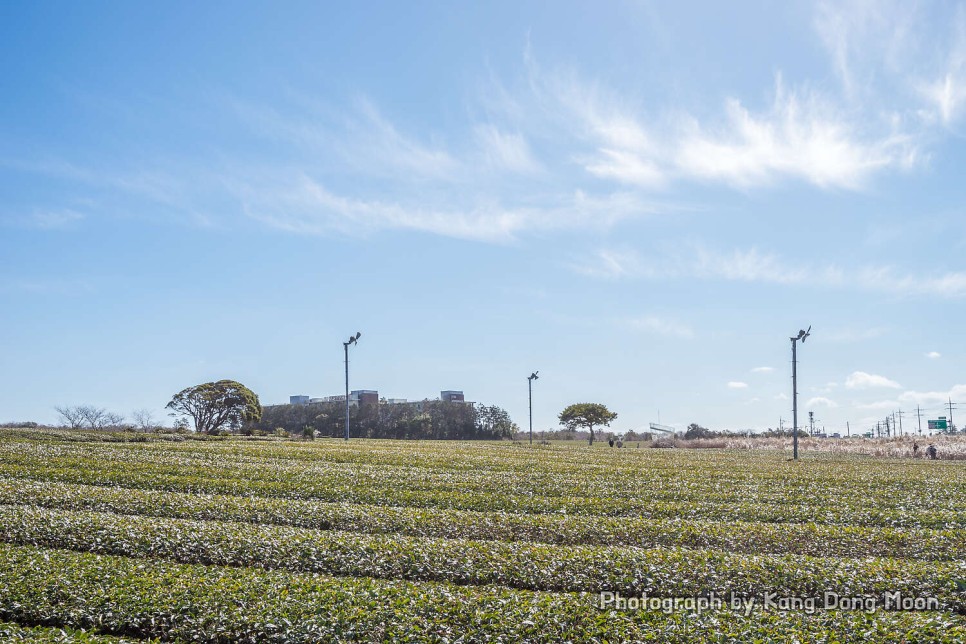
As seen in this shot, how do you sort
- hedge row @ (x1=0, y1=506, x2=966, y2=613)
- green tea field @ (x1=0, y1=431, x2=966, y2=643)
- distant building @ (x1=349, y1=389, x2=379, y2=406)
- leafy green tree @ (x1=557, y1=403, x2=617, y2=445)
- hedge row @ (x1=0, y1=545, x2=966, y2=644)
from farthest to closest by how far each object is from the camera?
1. distant building @ (x1=349, y1=389, x2=379, y2=406)
2. leafy green tree @ (x1=557, y1=403, x2=617, y2=445)
3. hedge row @ (x1=0, y1=506, x2=966, y2=613)
4. green tea field @ (x1=0, y1=431, x2=966, y2=643)
5. hedge row @ (x1=0, y1=545, x2=966, y2=644)

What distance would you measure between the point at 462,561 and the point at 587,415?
279 ft

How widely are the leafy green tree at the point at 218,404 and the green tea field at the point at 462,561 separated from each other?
48332mm

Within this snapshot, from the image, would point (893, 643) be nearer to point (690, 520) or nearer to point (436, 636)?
point (436, 636)

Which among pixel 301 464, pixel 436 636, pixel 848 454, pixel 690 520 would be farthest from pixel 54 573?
pixel 848 454

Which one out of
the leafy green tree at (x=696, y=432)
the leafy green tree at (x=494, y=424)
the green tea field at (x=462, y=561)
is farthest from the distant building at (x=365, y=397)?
the green tea field at (x=462, y=561)

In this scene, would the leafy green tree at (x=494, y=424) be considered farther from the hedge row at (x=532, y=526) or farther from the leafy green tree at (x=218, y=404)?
the hedge row at (x=532, y=526)

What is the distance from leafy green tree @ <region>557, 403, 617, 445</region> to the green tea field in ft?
228

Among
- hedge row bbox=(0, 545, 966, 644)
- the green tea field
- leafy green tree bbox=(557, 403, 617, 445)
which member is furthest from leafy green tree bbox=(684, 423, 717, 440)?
hedge row bbox=(0, 545, 966, 644)

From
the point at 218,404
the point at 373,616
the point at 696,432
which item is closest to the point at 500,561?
the point at 373,616

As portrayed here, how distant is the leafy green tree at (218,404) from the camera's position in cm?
7319

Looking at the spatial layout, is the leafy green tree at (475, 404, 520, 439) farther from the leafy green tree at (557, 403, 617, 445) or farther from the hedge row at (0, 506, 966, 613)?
the hedge row at (0, 506, 966, 613)

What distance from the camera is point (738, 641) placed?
10.0 m

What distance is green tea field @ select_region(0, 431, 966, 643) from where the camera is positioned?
35.0 ft

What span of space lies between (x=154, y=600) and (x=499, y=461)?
95.8ft
